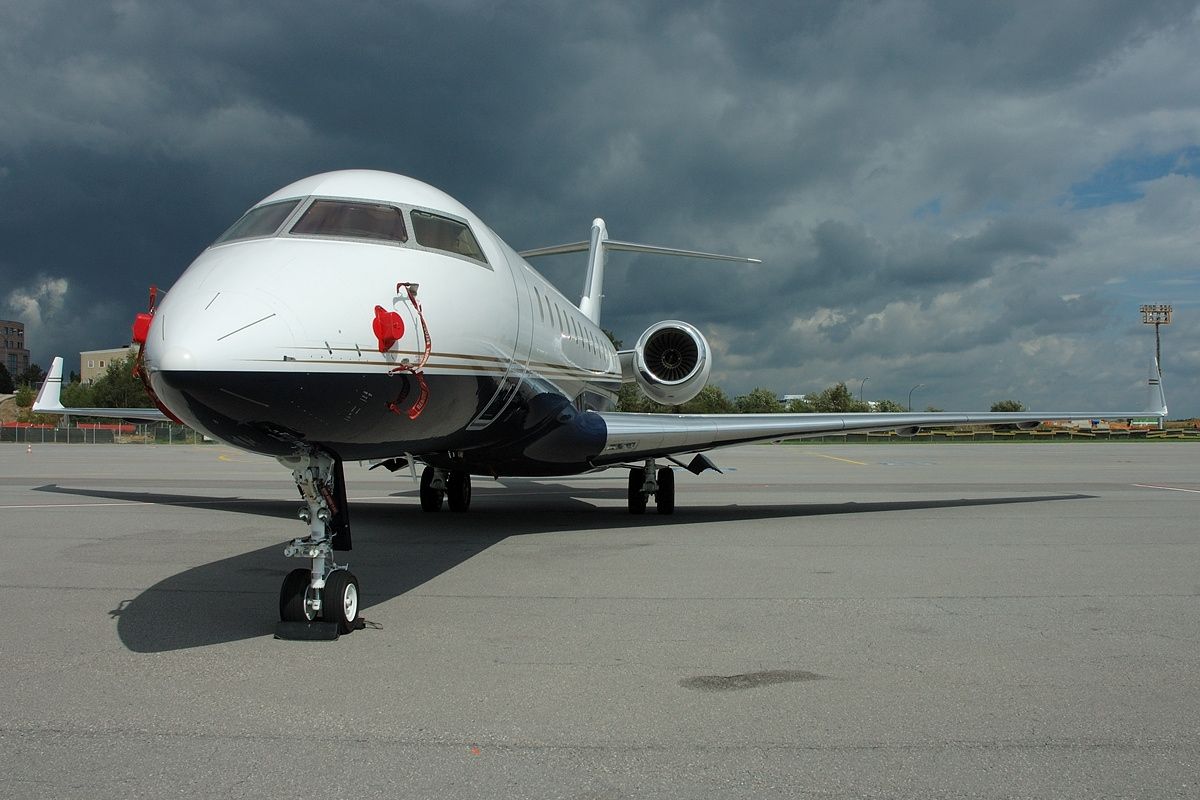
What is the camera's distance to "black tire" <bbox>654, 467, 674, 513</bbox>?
13.9 metres

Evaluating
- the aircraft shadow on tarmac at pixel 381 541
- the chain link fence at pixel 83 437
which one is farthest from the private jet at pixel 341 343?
the chain link fence at pixel 83 437

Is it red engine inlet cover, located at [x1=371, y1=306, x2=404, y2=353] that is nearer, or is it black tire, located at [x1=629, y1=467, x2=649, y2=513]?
red engine inlet cover, located at [x1=371, y1=306, x2=404, y2=353]

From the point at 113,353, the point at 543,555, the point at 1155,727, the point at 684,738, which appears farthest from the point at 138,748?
the point at 113,353

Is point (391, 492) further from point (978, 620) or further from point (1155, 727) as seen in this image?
point (1155, 727)

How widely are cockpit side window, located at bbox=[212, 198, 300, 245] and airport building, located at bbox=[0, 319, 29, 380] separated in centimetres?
17842

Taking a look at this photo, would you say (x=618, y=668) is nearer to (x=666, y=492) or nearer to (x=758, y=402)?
(x=666, y=492)

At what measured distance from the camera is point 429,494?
561 inches

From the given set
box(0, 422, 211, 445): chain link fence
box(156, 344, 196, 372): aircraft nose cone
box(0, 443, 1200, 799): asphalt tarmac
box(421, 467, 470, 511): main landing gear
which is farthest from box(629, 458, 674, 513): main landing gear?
box(0, 422, 211, 445): chain link fence

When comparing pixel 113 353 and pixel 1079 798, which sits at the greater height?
pixel 113 353

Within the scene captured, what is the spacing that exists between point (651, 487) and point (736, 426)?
5.87ft

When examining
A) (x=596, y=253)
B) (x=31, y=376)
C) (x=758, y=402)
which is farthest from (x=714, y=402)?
(x=31, y=376)

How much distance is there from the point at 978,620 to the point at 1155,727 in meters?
2.27

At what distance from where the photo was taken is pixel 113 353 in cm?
10850

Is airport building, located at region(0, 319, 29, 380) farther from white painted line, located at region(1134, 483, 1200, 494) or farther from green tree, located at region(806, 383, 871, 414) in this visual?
white painted line, located at region(1134, 483, 1200, 494)
